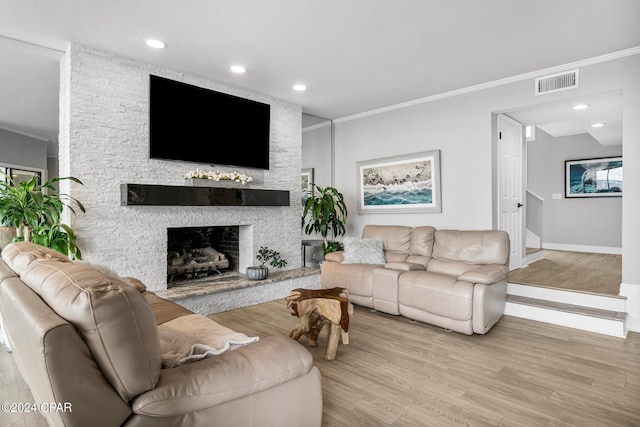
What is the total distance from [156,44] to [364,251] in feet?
10.2

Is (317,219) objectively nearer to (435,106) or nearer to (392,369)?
(435,106)

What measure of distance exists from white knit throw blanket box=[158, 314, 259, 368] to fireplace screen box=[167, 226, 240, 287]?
7.27ft

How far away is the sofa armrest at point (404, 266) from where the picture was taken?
3.92 m

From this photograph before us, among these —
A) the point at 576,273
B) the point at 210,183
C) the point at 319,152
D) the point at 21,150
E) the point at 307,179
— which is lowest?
the point at 576,273

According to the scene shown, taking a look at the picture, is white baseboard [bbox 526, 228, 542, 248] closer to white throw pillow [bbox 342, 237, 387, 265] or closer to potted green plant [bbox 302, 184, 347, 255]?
potted green plant [bbox 302, 184, 347, 255]

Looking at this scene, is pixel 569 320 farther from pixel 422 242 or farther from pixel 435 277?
pixel 422 242

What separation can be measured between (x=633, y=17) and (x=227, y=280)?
15.3 feet

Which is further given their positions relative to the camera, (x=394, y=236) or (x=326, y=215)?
(x=326, y=215)

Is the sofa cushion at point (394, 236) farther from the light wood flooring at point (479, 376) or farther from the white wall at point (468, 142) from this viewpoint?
the light wood flooring at point (479, 376)

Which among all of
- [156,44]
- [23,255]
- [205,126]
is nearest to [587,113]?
[205,126]

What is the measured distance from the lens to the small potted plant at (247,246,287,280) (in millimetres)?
4426

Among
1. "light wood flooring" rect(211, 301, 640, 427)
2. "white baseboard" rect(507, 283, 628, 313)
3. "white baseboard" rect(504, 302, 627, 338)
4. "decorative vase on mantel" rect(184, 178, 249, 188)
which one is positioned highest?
"decorative vase on mantel" rect(184, 178, 249, 188)

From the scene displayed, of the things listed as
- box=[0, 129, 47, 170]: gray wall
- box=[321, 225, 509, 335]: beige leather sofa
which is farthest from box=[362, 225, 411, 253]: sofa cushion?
box=[0, 129, 47, 170]: gray wall

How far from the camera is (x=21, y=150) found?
22.4ft
